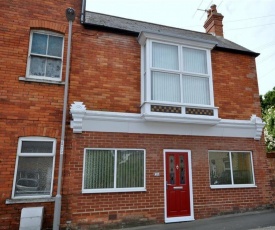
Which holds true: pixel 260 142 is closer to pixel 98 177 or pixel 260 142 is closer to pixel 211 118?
pixel 211 118

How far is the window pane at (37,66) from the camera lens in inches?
282

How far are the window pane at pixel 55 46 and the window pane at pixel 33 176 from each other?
140 inches

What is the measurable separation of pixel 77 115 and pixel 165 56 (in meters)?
3.93

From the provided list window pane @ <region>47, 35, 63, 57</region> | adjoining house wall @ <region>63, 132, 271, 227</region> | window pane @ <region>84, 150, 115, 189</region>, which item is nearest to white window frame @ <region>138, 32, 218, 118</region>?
adjoining house wall @ <region>63, 132, 271, 227</region>

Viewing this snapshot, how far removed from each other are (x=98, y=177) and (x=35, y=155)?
6.67ft

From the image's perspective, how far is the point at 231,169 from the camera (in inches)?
334

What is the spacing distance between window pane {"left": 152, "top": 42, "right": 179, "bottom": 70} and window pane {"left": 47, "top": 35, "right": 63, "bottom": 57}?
132 inches

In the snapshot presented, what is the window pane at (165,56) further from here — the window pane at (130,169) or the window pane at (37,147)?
the window pane at (37,147)

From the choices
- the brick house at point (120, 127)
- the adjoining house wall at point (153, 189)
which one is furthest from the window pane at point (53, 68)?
the adjoining house wall at point (153, 189)

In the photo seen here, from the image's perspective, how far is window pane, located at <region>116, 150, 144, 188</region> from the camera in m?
7.21

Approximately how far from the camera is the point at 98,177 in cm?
698

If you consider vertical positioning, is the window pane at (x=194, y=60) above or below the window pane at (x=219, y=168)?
above

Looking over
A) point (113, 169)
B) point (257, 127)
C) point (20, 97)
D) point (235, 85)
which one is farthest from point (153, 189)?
point (235, 85)

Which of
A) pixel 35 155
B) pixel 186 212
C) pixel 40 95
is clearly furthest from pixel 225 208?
pixel 40 95
